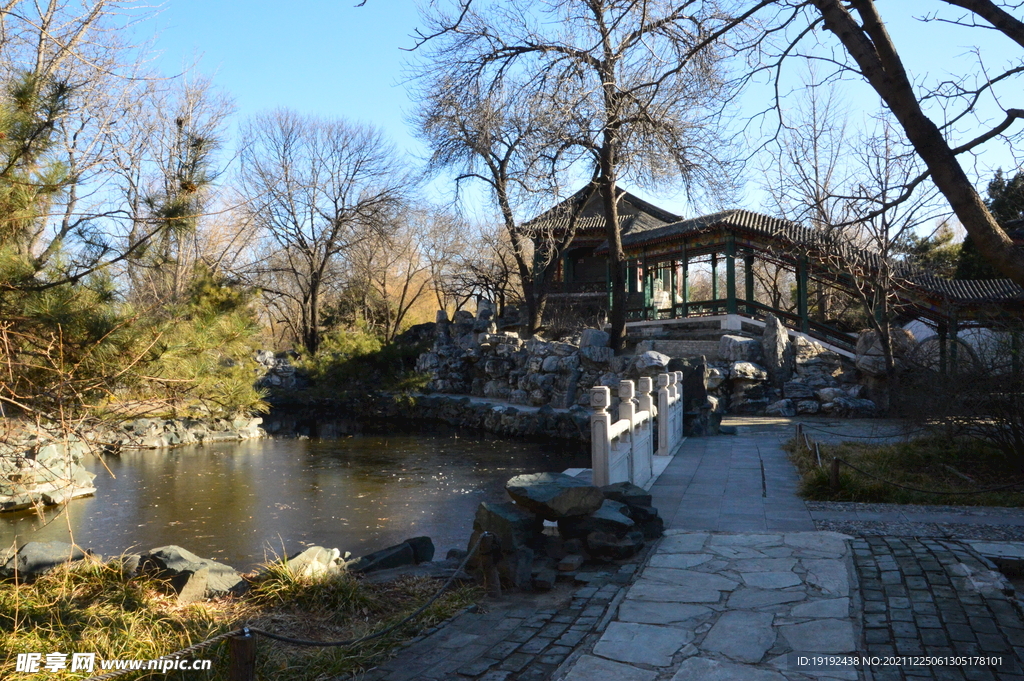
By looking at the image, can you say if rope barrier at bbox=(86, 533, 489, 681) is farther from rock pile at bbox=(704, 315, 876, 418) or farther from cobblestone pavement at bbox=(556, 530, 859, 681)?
rock pile at bbox=(704, 315, 876, 418)

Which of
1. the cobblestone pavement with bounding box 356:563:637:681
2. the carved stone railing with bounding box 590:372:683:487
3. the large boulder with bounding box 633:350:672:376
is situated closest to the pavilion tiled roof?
the carved stone railing with bounding box 590:372:683:487

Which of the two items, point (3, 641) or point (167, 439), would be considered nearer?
point (3, 641)

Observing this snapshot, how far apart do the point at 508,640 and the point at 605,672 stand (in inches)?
24.0

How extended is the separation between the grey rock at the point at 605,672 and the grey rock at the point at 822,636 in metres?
0.81

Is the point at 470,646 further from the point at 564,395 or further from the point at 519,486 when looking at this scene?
the point at 564,395

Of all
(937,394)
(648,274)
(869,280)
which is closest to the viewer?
(937,394)

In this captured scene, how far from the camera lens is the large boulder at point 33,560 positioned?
567 cm

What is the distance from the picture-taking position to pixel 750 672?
11.1 ft

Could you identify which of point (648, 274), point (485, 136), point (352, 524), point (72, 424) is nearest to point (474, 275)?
point (648, 274)

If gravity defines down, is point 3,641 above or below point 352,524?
above

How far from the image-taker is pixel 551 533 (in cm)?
593

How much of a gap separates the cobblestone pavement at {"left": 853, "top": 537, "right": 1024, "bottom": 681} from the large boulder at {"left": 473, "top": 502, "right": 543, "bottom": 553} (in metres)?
2.06

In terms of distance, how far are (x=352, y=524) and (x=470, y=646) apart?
6.14 meters

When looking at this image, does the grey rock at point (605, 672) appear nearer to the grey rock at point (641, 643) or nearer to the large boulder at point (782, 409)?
the grey rock at point (641, 643)
